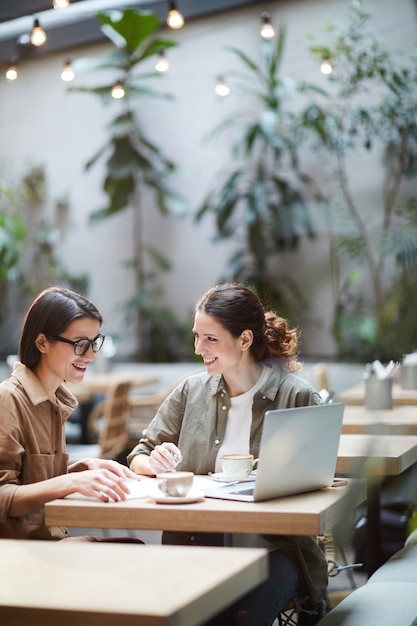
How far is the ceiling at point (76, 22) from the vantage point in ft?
29.2

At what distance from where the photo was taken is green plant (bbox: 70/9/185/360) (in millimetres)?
8406

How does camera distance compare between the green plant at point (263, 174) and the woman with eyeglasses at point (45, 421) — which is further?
the green plant at point (263, 174)

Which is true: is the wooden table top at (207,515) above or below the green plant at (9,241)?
below

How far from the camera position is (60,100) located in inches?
389

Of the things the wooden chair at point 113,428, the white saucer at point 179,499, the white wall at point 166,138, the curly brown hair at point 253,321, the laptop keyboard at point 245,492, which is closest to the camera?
the white saucer at point 179,499

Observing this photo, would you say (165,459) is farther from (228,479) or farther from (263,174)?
(263,174)

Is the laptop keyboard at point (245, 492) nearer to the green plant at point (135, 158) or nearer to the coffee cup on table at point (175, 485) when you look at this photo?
the coffee cup on table at point (175, 485)

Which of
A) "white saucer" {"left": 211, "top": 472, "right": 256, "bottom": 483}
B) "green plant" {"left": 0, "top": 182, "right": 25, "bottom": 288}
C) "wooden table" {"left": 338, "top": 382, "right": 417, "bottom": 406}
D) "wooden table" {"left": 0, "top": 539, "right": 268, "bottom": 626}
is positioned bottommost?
"wooden table" {"left": 338, "top": 382, "right": 417, "bottom": 406}

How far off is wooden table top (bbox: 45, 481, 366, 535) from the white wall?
20.6 ft

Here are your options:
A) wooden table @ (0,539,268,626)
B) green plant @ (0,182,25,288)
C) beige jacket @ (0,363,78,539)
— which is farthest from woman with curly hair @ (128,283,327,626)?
green plant @ (0,182,25,288)

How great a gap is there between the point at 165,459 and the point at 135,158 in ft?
21.6

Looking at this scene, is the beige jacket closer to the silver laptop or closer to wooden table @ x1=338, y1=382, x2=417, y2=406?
the silver laptop

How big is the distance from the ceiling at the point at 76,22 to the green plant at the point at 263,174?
28.2 inches

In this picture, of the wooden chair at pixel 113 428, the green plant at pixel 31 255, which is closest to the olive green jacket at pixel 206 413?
the wooden chair at pixel 113 428
